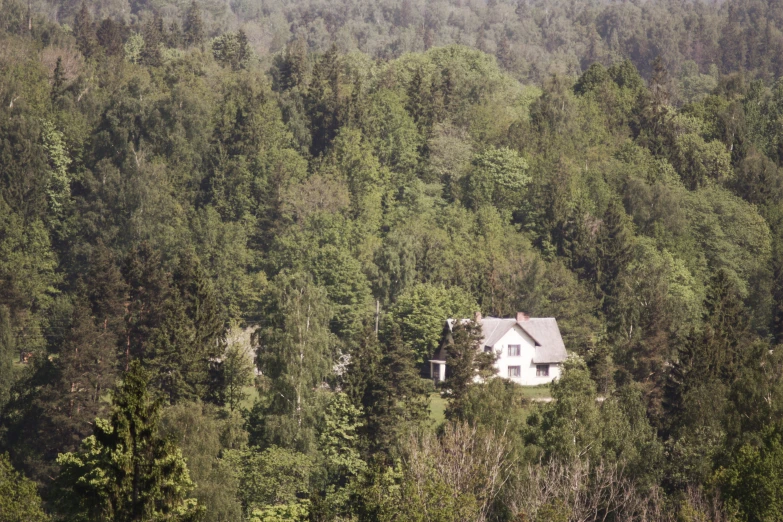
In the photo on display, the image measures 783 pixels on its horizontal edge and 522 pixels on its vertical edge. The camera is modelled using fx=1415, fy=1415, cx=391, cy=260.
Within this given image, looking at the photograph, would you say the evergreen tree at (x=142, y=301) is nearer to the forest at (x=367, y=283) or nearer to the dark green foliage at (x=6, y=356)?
the forest at (x=367, y=283)

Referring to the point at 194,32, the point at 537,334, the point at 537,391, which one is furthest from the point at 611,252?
the point at 194,32

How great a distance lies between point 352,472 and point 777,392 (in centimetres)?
1690

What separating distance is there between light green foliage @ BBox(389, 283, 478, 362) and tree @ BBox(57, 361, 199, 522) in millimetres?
47530

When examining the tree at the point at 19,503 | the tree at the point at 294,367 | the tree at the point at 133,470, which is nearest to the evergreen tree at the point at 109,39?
the tree at the point at 294,367

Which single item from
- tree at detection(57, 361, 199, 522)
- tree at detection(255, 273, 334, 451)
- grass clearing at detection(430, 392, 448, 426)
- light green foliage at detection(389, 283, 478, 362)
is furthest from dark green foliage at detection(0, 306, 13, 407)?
tree at detection(57, 361, 199, 522)

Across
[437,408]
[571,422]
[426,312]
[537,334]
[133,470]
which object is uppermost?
[426,312]

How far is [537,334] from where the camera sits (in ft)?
276

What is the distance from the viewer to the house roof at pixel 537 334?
82.8m

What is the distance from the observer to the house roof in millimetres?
82812

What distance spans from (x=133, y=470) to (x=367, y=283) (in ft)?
184

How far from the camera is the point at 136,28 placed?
132 metres

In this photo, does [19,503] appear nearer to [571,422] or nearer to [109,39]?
[571,422]

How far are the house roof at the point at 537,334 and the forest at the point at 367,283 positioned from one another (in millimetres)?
1964

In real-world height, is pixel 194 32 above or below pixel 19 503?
above
